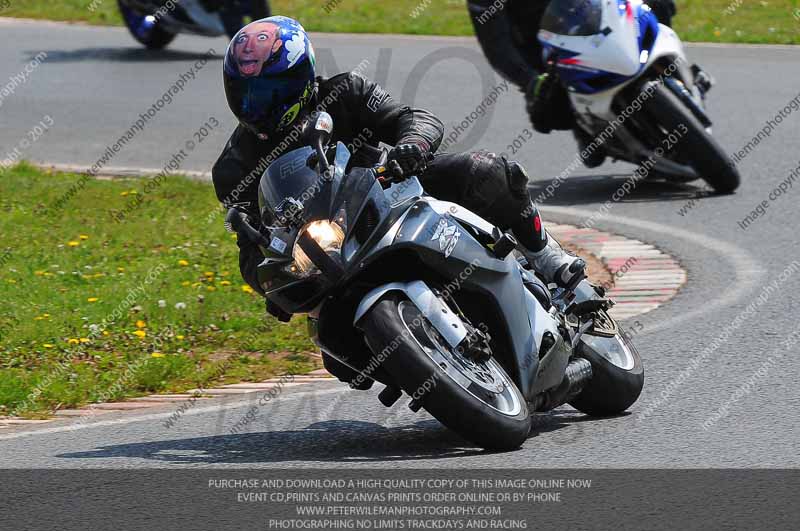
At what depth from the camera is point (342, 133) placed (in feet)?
19.8

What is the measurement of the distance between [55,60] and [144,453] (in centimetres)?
1212

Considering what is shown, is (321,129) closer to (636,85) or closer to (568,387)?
(568,387)

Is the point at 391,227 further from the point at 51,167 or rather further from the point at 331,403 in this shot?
the point at 51,167

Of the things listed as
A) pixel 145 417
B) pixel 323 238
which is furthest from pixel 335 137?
pixel 145 417

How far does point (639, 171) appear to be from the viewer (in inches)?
448

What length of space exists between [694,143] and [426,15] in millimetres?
9653

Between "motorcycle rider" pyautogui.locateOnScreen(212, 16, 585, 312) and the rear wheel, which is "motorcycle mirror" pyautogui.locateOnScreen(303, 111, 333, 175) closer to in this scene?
"motorcycle rider" pyautogui.locateOnScreen(212, 16, 585, 312)

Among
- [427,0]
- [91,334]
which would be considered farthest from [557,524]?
[427,0]

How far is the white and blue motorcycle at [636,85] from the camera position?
10.6 m

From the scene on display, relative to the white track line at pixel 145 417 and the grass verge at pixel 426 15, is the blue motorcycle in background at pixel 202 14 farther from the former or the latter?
the white track line at pixel 145 417

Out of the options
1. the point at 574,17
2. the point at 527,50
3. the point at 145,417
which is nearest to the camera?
the point at 145,417

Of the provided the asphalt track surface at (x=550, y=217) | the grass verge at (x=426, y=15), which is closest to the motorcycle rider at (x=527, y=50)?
the asphalt track surface at (x=550, y=217)

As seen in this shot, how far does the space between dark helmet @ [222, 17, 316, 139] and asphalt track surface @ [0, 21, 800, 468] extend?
1271 millimetres

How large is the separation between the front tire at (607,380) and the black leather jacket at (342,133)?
3.57 ft
